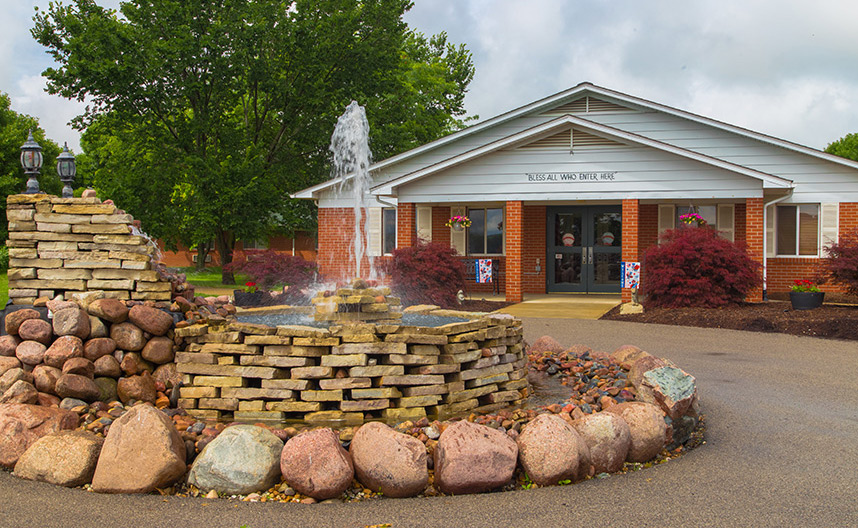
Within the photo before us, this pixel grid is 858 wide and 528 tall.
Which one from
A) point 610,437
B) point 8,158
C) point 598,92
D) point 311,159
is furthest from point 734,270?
point 8,158

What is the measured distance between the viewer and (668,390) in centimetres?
615

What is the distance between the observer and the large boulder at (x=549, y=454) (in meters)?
4.99

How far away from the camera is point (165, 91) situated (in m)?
25.3

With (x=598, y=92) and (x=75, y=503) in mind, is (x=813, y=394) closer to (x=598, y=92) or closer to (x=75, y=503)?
(x=75, y=503)

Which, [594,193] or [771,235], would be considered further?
[771,235]

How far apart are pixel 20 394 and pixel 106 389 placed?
0.66 meters

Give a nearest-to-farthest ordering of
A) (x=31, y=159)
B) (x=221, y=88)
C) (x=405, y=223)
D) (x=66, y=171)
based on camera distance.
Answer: (x=31, y=159) < (x=66, y=171) < (x=405, y=223) < (x=221, y=88)

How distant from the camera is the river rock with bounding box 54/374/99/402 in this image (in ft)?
19.6

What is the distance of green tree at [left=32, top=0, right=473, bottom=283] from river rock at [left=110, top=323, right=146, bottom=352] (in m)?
18.6

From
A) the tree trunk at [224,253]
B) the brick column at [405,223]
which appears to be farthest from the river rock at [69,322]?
the tree trunk at [224,253]

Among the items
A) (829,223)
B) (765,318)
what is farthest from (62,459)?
(829,223)

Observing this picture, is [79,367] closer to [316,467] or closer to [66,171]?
[316,467]

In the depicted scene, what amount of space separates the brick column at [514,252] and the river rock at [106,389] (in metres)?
13.4

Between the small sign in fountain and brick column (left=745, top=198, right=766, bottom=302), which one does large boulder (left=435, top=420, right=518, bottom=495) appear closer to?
the small sign in fountain
